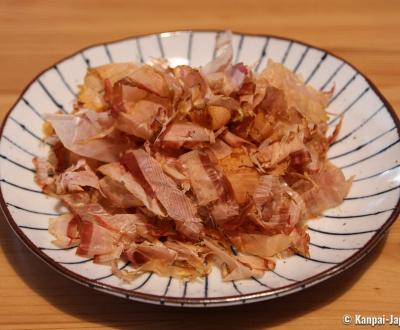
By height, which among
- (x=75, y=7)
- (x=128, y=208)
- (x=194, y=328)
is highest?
(x=75, y=7)

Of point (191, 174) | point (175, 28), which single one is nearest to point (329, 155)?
point (191, 174)

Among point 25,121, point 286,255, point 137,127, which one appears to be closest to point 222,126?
point 137,127

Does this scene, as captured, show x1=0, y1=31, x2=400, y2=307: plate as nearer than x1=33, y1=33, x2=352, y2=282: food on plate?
Yes

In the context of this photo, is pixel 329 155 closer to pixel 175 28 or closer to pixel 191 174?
pixel 191 174

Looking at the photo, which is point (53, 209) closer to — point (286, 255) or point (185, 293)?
point (185, 293)
